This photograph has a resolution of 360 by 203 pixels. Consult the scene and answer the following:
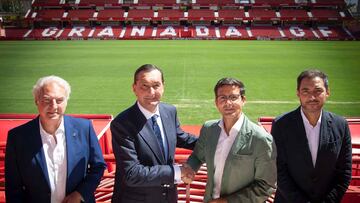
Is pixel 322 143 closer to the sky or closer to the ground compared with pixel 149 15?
closer to the ground

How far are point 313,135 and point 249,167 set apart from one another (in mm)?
776

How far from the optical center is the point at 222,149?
255cm

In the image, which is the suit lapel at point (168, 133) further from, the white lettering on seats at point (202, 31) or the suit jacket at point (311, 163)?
the white lettering on seats at point (202, 31)

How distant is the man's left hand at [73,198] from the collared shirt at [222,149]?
3.63 ft

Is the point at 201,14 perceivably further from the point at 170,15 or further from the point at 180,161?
the point at 180,161

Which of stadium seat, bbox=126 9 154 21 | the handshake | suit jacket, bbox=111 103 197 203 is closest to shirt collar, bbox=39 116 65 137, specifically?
suit jacket, bbox=111 103 197 203

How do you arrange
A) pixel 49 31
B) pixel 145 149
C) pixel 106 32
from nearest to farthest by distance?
pixel 145 149 → pixel 106 32 → pixel 49 31

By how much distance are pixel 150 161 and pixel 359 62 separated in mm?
19895

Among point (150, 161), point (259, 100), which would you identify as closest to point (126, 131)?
point (150, 161)

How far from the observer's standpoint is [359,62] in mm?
19234

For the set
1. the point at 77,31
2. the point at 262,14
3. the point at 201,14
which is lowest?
the point at 77,31

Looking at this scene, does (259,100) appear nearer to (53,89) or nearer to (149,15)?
(53,89)

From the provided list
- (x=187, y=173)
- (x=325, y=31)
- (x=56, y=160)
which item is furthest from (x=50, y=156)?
(x=325, y=31)

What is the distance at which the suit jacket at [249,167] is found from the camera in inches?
95.7
